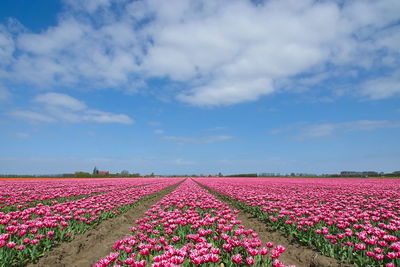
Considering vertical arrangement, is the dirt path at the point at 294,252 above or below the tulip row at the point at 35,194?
below

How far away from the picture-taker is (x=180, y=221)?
7133 millimetres

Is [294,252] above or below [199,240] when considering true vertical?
below

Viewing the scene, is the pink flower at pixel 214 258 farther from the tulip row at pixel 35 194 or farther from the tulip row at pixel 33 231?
the tulip row at pixel 35 194

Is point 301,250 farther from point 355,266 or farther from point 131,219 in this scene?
point 131,219

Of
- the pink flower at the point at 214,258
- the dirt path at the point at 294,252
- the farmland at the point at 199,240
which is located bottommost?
the dirt path at the point at 294,252

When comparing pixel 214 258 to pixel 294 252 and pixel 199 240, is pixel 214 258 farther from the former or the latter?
pixel 294 252

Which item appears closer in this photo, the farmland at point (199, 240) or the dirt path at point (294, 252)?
the farmland at point (199, 240)

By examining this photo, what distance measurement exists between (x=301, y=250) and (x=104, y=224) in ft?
24.9

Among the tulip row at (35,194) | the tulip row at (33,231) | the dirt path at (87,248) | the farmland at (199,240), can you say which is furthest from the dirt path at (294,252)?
the tulip row at (35,194)

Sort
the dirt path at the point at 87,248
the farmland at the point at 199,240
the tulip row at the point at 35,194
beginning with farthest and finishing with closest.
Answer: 1. the tulip row at the point at 35,194
2. the dirt path at the point at 87,248
3. the farmland at the point at 199,240

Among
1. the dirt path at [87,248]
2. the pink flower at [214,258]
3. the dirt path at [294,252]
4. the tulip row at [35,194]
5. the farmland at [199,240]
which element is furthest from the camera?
the tulip row at [35,194]

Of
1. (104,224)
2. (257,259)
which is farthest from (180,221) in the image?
(104,224)

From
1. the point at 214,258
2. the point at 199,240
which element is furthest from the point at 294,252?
the point at 214,258

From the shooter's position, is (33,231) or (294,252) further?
(294,252)
